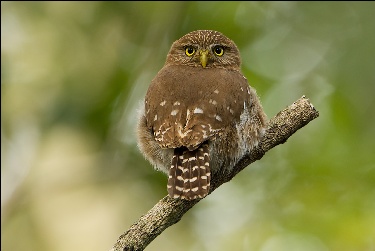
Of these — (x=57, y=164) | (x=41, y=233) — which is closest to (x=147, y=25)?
(x=57, y=164)

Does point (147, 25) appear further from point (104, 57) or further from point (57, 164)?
point (57, 164)

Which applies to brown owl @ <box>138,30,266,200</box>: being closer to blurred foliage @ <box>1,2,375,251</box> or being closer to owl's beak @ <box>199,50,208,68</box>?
owl's beak @ <box>199,50,208,68</box>

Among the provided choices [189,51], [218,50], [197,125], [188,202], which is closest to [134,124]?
[189,51]

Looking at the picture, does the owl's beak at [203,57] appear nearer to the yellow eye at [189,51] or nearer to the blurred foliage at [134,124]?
the yellow eye at [189,51]

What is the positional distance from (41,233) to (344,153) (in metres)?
2.50

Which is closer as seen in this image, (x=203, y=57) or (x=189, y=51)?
(x=203, y=57)

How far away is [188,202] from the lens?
4.78m

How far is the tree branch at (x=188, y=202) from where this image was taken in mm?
4434

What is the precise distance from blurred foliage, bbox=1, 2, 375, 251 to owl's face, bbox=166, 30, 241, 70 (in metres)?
0.49

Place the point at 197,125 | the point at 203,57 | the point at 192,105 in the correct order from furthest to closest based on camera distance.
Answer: the point at 203,57 < the point at 192,105 < the point at 197,125

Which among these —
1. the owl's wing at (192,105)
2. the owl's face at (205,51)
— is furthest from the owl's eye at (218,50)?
the owl's wing at (192,105)

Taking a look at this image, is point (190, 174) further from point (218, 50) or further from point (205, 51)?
point (218, 50)

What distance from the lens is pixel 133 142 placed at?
6.69m

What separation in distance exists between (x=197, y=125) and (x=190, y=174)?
1.18 feet
